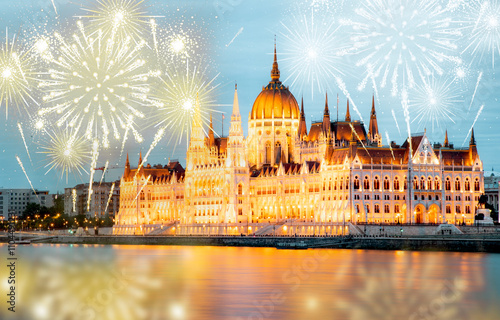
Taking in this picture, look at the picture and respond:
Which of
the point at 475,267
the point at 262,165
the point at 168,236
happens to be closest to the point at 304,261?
the point at 475,267

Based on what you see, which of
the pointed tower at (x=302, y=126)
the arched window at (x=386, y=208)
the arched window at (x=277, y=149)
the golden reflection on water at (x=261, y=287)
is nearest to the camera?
the golden reflection on water at (x=261, y=287)

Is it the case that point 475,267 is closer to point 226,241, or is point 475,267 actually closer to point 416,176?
point 416,176

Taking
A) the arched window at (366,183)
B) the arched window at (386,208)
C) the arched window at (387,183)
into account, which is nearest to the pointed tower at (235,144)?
the arched window at (366,183)

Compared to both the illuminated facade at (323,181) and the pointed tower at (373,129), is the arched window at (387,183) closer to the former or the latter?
the illuminated facade at (323,181)

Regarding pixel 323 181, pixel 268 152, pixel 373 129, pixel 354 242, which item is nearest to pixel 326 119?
pixel 373 129

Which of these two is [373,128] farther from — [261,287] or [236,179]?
[261,287]

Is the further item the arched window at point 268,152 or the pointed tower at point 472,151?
the arched window at point 268,152
